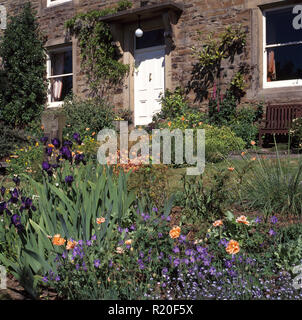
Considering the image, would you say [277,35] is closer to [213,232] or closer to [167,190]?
[167,190]

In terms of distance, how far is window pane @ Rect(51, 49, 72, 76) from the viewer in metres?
12.8

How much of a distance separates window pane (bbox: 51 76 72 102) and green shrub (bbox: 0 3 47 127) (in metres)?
0.32

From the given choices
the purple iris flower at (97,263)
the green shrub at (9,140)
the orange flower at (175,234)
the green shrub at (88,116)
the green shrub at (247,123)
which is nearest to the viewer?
the purple iris flower at (97,263)

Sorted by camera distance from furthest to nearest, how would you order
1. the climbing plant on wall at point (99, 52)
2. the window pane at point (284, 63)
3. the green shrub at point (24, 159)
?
the climbing plant on wall at point (99, 52)
the window pane at point (284, 63)
the green shrub at point (24, 159)

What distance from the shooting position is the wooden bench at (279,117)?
8508 millimetres

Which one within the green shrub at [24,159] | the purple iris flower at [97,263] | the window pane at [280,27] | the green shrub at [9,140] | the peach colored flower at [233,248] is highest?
the window pane at [280,27]

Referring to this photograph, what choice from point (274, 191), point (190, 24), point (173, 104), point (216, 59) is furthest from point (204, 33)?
point (274, 191)

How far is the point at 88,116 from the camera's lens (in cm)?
1062

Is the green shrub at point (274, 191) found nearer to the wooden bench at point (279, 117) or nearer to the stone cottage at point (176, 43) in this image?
the wooden bench at point (279, 117)

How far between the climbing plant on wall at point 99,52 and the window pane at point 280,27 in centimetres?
372

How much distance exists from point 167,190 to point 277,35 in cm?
659

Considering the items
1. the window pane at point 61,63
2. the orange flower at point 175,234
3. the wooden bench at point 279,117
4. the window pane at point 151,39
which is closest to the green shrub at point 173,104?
the window pane at point 151,39

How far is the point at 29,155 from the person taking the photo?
319 inches
